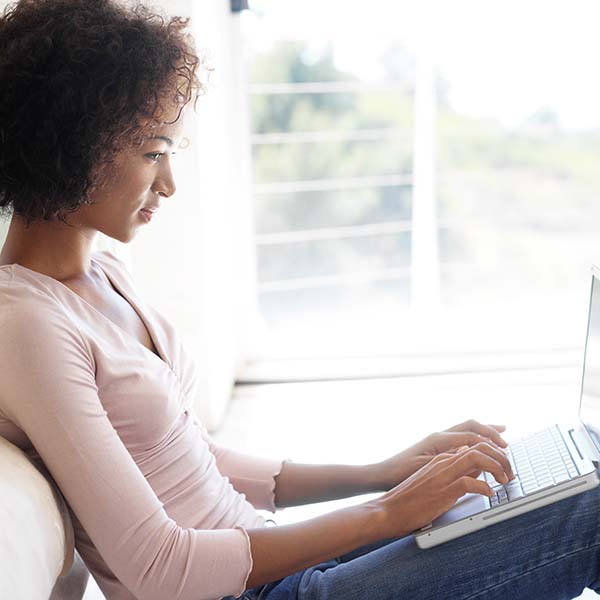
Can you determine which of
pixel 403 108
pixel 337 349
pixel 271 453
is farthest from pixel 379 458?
pixel 403 108

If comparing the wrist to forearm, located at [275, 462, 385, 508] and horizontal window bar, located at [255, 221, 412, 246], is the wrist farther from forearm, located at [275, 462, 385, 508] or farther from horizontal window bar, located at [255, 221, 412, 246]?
horizontal window bar, located at [255, 221, 412, 246]

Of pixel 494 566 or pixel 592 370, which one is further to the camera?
pixel 592 370

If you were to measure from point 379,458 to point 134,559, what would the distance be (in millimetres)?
1476

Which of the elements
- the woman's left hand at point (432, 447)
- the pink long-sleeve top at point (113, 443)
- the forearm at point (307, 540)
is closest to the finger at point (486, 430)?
the woman's left hand at point (432, 447)

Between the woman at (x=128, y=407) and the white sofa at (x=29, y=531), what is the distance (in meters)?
0.02

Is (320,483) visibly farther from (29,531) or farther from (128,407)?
(29,531)

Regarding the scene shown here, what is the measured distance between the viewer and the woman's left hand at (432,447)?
1.33 metres

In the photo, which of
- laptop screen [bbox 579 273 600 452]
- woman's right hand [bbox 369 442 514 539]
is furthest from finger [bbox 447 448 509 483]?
laptop screen [bbox 579 273 600 452]

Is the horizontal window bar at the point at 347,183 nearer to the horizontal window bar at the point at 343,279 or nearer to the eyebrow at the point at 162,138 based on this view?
the horizontal window bar at the point at 343,279

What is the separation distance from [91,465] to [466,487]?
0.47 m

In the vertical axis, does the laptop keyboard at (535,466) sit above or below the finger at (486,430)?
below

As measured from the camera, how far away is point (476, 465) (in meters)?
1.18

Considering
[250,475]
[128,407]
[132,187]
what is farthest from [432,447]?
[132,187]

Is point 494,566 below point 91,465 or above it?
below
